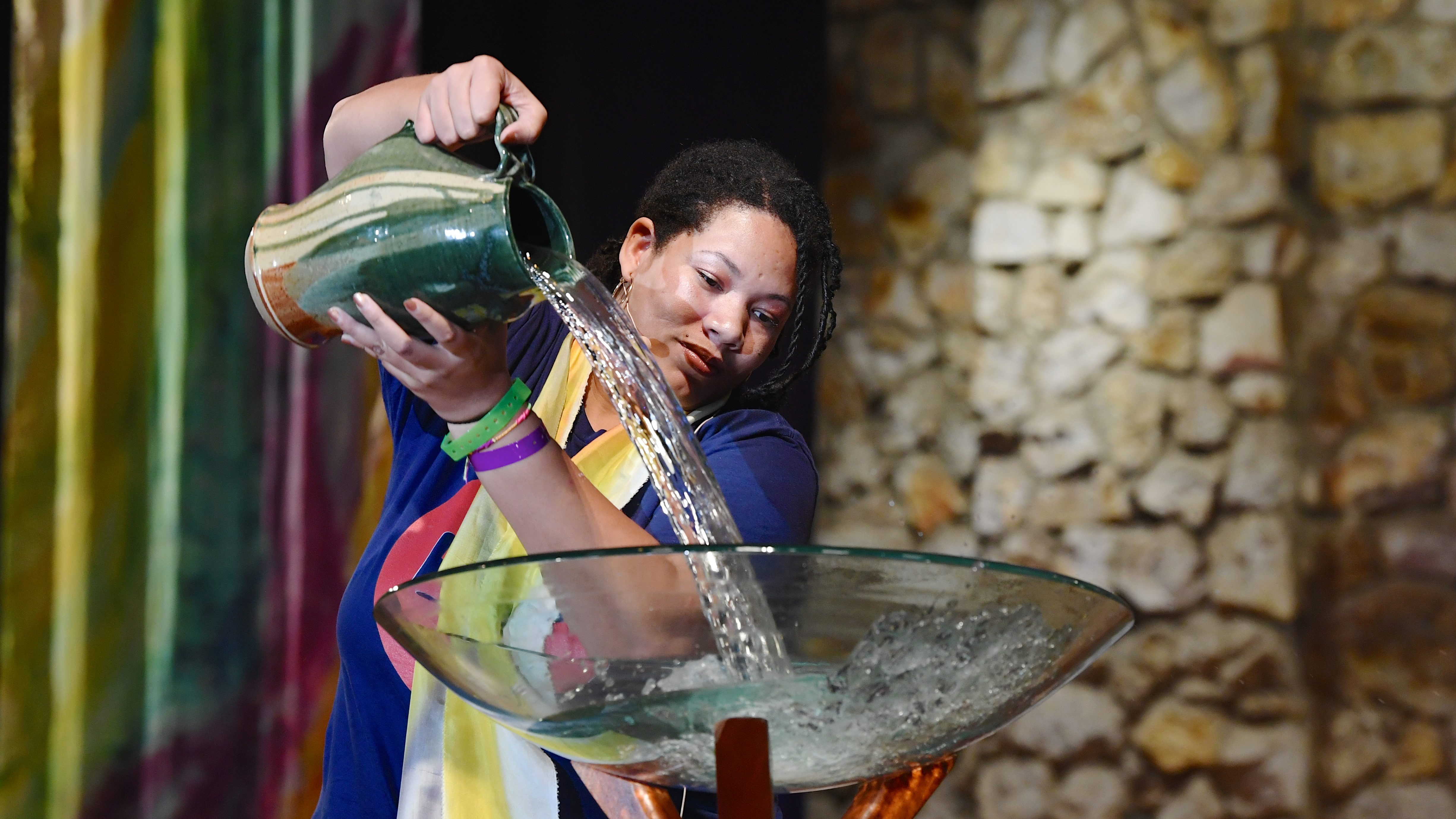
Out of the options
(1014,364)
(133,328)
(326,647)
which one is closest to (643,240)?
(133,328)

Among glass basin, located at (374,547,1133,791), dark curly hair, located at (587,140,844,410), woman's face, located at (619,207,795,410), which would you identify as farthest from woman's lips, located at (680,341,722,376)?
glass basin, located at (374,547,1133,791)

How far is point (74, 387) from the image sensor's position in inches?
63.7

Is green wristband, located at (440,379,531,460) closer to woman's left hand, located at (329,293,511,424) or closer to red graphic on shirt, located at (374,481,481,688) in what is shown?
woman's left hand, located at (329,293,511,424)

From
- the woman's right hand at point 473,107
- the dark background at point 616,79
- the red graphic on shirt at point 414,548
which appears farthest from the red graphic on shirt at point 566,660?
the dark background at point 616,79

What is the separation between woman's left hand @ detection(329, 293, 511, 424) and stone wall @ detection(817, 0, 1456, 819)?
188 cm

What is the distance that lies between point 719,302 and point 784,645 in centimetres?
55

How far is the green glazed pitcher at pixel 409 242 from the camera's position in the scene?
0.69 metres

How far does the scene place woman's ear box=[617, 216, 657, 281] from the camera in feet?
3.81

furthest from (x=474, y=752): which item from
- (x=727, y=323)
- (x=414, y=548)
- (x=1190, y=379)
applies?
(x=1190, y=379)

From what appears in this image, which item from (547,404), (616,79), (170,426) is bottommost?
(170,426)

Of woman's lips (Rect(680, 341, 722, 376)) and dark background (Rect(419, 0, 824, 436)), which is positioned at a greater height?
dark background (Rect(419, 0, 824, 436))

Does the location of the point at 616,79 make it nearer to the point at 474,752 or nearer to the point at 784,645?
the point at 474,752

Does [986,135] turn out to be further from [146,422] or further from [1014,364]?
[146,422]

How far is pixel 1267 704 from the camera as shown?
2193mm
